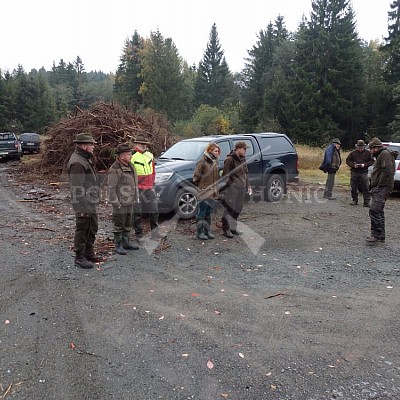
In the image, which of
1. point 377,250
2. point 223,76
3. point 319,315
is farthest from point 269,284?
point 223,76

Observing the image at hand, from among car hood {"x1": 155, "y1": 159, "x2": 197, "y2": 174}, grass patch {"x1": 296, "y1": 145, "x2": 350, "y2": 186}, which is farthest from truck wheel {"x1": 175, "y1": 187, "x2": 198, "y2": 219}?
grass patch {"x1": 296, "y1": 145, "x2": 350, "y2": 186}

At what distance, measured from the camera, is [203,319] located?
13.1 ft

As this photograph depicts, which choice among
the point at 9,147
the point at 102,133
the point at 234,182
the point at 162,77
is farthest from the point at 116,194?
the point at 162,77

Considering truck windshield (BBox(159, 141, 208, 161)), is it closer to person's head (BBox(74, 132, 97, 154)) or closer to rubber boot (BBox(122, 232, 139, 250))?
rubber boot (BBox(122, 232, 139, 250))

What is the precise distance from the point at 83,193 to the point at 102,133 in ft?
34.6

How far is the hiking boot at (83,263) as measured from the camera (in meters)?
5.35

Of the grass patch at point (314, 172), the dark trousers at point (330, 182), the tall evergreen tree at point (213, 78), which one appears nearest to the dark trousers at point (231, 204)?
the dark trousers at point (330, 182)

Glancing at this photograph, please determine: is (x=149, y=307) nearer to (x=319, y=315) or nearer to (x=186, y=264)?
(x=186, y=264)

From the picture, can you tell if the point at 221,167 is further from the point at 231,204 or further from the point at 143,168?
the point at 143,168

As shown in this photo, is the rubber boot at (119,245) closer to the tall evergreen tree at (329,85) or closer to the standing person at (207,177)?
the standing person at (207,177)

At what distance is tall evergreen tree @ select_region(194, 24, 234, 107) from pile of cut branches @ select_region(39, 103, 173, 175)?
45.0m

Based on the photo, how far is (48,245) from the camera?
648 cm

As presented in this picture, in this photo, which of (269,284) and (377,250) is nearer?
(269,284)

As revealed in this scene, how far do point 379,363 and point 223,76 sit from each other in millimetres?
63493
